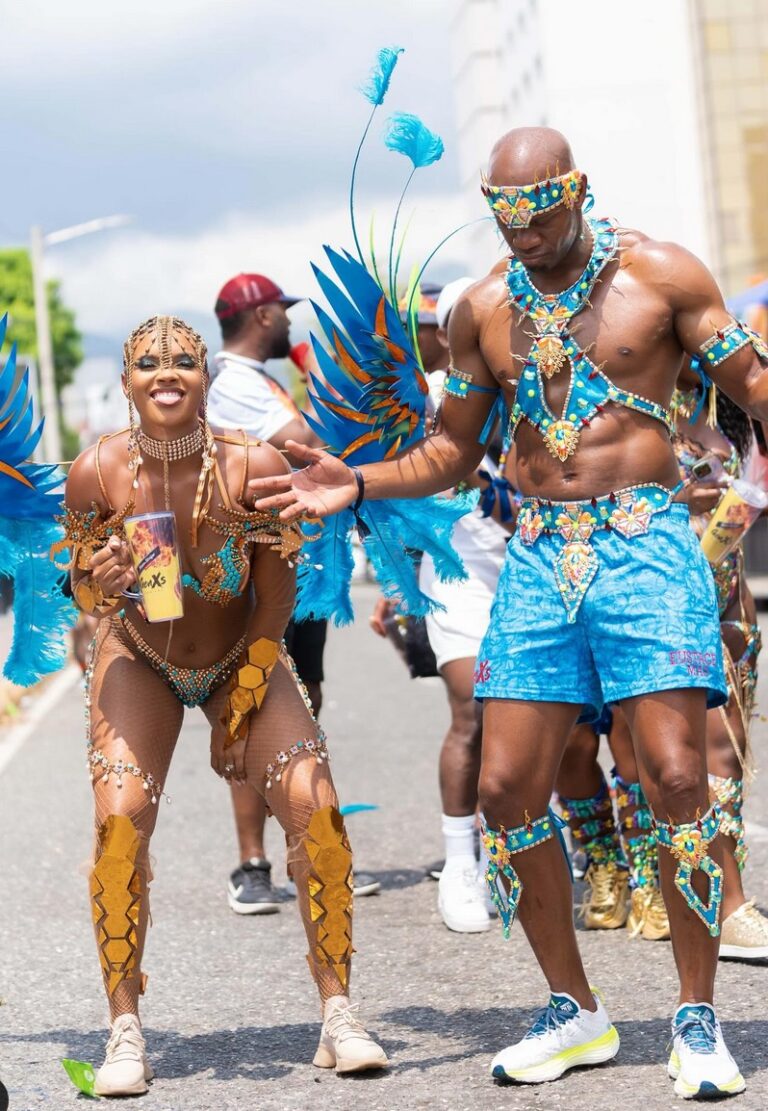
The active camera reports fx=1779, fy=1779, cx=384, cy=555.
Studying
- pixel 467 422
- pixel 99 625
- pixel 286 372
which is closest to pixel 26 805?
pixel 286 372

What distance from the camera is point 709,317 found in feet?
13.6

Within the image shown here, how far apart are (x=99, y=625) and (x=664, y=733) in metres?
1.54

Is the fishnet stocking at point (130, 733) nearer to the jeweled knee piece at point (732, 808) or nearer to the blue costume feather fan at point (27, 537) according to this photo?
the blue costume feather fan at point (27, 537)

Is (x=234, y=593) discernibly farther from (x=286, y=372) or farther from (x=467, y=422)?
(x=286, y=372)

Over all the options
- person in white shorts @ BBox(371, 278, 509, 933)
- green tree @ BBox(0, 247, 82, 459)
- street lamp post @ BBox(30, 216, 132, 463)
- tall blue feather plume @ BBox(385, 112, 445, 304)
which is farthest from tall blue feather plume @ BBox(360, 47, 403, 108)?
green tree @ BBox(0, 247, 82, 459)

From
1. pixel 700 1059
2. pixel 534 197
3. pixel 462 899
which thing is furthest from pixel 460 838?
pixel 534 197

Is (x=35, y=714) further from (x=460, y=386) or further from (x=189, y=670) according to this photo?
(x=460, y=386)

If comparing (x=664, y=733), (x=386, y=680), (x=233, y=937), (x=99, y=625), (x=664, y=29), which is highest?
(x=664, y=29)

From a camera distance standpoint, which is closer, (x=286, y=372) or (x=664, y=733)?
(x=664, y=733)

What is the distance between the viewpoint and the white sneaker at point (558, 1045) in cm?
414

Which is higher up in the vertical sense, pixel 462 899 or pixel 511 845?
pixel 511 845

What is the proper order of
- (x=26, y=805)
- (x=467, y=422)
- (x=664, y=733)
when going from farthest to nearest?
(x=26, y=805), (x=467, y=422), (x=664, y=733)

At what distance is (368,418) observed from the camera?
4.78 metres

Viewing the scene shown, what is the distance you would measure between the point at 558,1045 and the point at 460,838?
2.09 m
